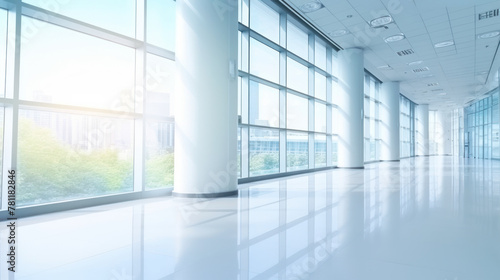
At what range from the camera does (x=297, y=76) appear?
1210 centimetres

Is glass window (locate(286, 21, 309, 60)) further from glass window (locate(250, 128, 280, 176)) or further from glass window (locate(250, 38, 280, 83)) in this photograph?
glass window (locate(250, 128, 280, 176))

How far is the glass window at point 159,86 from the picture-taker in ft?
21.0

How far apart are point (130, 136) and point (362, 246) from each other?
4.97 meters

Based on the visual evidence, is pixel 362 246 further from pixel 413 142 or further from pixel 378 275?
pixel 413 142

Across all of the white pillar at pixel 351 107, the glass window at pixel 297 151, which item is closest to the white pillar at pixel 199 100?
the glass window at pixel 297 151

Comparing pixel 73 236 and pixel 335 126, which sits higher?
pixel 335 126

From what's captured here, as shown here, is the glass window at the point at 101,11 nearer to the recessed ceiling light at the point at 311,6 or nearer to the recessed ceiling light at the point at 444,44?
the recessed ceiling light at the point at 311,6

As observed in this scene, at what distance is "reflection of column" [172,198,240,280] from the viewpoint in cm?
243

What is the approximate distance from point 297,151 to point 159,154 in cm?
654

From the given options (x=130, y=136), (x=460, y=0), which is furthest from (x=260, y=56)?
(x=460, y=0)

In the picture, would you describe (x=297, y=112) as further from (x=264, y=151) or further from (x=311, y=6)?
(x=311, y=6)

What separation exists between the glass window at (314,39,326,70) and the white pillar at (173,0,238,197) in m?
8.08

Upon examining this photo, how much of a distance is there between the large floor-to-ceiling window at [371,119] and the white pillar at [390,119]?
0.36m

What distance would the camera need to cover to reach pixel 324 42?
44.4ft
